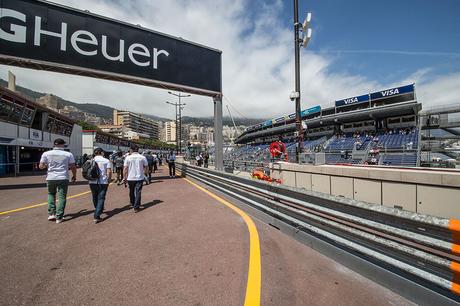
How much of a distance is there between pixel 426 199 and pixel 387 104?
3358 centimetres

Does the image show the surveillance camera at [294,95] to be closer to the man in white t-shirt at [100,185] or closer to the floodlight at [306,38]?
the floodlight at [306,38]

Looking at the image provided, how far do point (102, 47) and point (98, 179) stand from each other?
7.22 metres

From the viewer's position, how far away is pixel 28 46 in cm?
859

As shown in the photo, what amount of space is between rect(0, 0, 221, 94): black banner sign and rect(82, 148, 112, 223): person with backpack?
20.5ft

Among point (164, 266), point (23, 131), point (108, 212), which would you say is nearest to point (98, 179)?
point (108, 212)

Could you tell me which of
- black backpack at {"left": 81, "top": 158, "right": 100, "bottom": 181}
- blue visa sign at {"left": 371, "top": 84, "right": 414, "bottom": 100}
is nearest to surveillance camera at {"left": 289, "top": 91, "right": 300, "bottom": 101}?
black backpack at {"left": 81, "top": 158, "right": 100, "bottom": 181}

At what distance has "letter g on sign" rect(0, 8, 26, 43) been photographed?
8.32m

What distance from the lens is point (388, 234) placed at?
7.93 feet

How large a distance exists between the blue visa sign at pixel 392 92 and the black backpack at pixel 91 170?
3636 centimetres

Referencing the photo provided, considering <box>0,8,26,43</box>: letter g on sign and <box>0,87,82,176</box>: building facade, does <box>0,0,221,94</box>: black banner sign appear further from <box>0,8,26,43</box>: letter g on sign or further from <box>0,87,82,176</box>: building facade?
<box>0,87,82,176</box>: building facade

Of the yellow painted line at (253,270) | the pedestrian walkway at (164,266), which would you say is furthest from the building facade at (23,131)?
the yellow painted line at (253,270)

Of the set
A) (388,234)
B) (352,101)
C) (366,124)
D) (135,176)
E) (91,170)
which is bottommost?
(388,234)

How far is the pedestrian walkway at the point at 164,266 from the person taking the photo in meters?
2.36

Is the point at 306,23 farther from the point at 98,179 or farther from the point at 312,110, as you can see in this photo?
the point at 312,110
